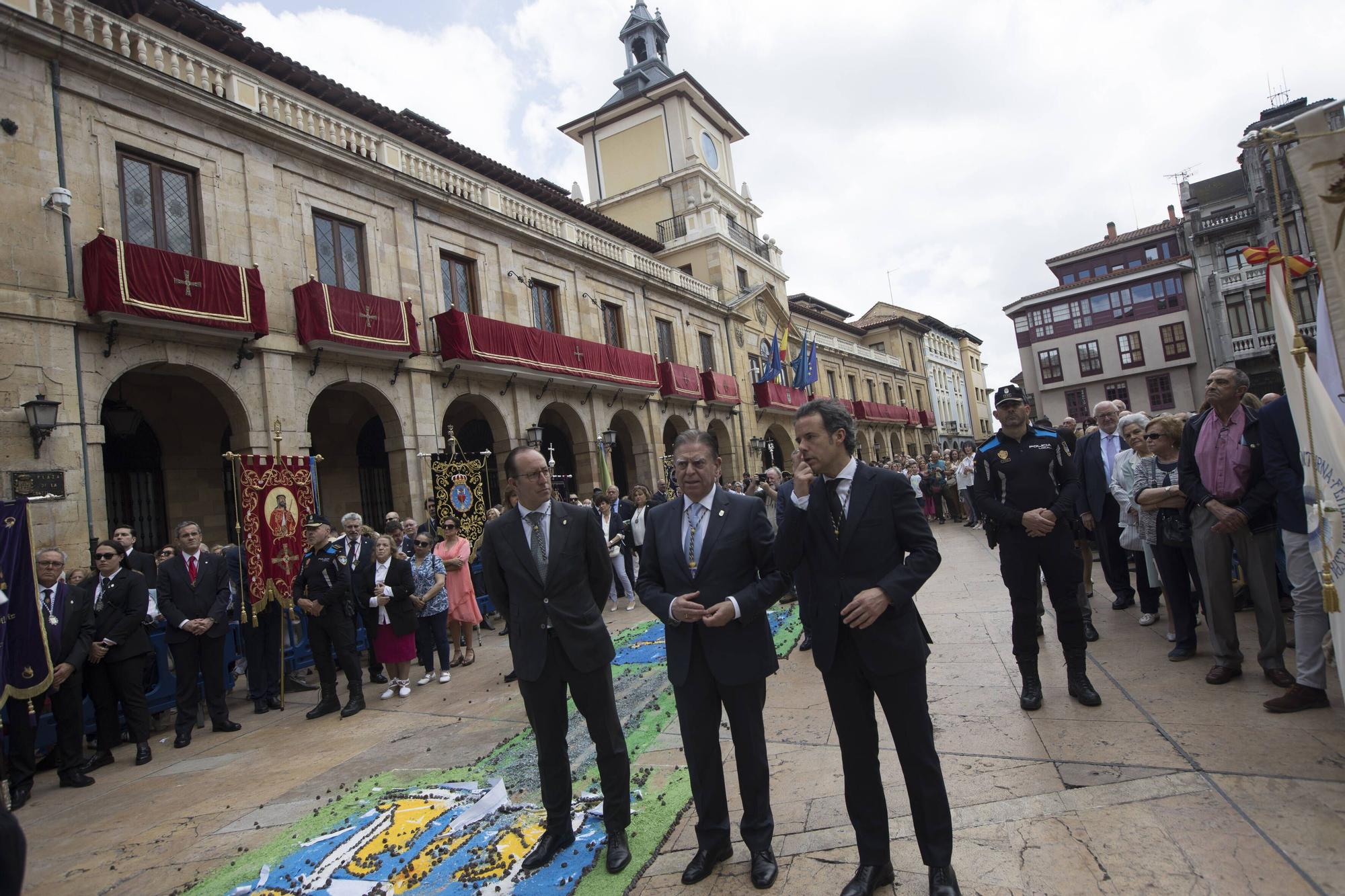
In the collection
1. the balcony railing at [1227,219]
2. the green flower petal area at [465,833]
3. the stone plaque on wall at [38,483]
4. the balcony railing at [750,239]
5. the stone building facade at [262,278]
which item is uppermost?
the balcony railing at [750,239]

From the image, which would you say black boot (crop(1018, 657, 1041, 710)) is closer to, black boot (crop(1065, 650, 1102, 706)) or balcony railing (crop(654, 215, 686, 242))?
black boot (crop(1065, 650, 1102, 706))

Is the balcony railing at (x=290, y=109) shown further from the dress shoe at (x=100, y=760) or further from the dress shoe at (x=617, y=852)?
the dress shoe at (x=617, y=852)

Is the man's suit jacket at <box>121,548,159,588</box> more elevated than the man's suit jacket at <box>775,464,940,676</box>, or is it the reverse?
the man's suit jacket at <box>121,548,159,588</box>

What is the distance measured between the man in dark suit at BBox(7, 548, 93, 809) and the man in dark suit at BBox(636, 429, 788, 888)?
5.24 meters

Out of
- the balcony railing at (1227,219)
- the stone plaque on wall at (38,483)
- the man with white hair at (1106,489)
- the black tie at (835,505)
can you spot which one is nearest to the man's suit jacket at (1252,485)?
the man with white hair at (1106,489)

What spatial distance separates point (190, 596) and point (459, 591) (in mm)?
2554

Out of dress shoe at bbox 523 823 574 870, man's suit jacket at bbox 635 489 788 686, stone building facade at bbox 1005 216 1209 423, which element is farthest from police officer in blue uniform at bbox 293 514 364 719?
stone building facade at bbox 1005 216 1209 423


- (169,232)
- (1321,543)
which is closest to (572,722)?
(1321,543)

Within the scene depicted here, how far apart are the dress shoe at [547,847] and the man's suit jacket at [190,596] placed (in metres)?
4.89

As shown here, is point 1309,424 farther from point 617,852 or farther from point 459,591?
point 459,591

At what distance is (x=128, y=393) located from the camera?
39.7ft

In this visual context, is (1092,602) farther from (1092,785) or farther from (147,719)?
(147,719)

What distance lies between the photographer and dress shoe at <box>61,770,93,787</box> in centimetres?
535

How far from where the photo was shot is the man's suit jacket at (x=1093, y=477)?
6433 millimetres
